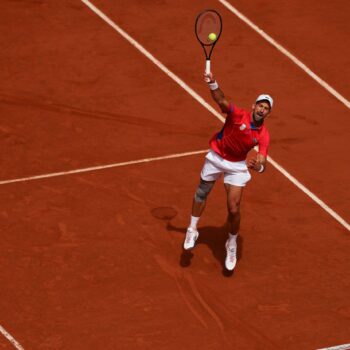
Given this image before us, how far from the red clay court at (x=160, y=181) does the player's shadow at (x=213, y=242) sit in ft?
0.10

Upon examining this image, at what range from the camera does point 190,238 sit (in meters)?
16.4

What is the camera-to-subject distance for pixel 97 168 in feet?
61.0

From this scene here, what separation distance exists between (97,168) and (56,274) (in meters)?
2.90

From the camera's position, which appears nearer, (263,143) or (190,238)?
(263,143)

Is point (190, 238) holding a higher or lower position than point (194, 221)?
lower

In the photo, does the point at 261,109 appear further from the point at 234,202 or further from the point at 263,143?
the point at 234,202

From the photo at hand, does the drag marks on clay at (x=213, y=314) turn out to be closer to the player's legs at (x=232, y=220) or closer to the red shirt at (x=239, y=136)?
the player's legs at (x=232, y=220)

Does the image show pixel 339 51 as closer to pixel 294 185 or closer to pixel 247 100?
pixel 247 100

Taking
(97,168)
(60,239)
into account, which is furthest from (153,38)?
(60,239)

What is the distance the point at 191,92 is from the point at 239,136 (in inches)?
214

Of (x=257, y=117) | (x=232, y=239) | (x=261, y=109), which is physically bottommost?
(x=232, y=239)

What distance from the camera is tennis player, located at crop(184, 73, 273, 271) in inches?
613

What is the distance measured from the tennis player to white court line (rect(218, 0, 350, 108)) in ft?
18.4

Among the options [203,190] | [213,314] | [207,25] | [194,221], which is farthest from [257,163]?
[207,25]
